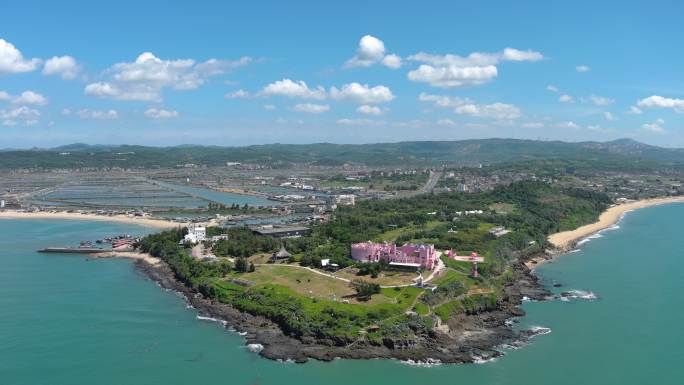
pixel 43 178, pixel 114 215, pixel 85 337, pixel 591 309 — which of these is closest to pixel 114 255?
pixel 85 337

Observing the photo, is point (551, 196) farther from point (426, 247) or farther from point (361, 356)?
point (361, 356)

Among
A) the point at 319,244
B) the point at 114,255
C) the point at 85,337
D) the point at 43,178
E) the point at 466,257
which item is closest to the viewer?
the point at 85,337

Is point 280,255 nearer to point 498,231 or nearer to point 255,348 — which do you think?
point 255,348

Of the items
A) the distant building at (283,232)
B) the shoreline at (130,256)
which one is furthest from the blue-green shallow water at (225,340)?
the distant building at (283,232)

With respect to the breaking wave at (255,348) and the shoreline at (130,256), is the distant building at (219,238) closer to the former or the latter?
the shoreline at (130,256)

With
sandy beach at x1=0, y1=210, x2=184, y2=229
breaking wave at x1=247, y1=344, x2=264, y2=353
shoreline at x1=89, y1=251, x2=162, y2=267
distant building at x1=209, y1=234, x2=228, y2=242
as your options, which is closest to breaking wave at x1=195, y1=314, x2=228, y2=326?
breaking wave at x1=247, y1=344, x2=264, y2=353

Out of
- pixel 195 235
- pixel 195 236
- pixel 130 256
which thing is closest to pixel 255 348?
pixel 195 236
